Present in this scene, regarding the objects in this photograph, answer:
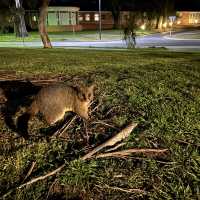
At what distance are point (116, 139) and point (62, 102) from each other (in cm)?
69

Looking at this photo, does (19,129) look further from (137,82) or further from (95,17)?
(95,17)

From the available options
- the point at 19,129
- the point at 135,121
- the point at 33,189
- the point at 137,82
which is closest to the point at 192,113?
the point at 135,121

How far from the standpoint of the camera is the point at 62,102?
145 inches

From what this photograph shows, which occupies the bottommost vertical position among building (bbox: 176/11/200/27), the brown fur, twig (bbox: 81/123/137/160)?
building (bbox: 176/11/200/27)

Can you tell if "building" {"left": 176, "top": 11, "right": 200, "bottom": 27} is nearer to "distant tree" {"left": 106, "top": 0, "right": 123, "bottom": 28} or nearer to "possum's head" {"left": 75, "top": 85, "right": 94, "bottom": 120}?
"distant tree" {"left": 106, "top": 0, "right": 123, "bottom": 28}

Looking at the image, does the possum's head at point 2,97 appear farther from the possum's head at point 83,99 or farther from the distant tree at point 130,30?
the distant tree at point 130,30

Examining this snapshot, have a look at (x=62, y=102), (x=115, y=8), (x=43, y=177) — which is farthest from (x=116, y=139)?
(x=115, y=8)

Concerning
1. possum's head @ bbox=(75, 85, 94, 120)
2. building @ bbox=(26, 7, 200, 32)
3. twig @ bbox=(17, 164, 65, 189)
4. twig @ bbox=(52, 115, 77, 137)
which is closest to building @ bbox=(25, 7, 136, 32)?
building @ bbox=(26, 7, 200, 32)

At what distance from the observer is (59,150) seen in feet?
11.0

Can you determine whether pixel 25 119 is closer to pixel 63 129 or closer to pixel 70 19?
pixel 63 129

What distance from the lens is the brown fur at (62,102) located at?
12.0ft

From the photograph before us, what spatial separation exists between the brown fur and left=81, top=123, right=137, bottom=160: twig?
0.43 meters

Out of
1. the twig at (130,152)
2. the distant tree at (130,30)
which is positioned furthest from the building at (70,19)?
the twig at (130,152)

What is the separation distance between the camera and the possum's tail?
380 cm
